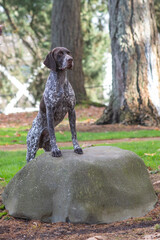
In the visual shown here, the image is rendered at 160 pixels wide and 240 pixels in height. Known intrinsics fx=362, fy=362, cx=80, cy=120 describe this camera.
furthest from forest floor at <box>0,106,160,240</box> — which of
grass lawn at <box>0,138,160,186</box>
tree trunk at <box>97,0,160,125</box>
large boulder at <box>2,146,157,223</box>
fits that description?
tree trunk at <box>97,0,160,125</box>

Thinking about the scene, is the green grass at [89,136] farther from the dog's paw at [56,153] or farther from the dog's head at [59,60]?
the dog's head at [59,60]

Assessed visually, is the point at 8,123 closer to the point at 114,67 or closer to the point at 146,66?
the point at 114,67

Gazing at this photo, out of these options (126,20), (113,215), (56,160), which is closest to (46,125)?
(56,160)

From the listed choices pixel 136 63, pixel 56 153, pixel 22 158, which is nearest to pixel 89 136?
pixel 22 158

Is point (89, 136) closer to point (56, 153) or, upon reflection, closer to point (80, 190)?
point (56, 153)

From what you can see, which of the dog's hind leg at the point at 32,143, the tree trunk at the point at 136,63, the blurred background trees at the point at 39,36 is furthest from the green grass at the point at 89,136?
the blurred background trees at the point at 39,36

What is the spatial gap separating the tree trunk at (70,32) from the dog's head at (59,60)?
12.6 meters

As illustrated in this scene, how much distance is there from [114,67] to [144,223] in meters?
8.45

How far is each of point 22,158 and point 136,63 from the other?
560 cm

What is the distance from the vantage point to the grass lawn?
5.95 m

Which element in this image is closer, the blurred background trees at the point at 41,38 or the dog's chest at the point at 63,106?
the dog's chest at the point at 63,106

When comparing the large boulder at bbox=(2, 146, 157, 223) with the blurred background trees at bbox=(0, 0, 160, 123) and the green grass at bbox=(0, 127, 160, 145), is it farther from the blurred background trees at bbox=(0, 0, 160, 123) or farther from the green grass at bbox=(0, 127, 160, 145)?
the blurred background trees at bbox=(0, 0, 160, 123)

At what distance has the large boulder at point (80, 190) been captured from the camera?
12.9 feet

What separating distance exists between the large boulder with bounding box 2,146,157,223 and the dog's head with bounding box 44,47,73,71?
42.6 inches
